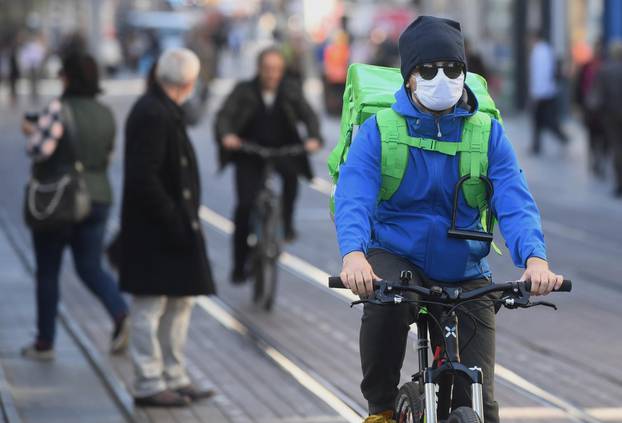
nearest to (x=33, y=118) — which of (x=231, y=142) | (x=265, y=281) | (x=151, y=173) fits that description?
(x=151, y=173)

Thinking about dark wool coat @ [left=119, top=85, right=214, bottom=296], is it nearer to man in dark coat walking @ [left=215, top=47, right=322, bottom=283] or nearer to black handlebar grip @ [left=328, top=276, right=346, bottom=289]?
black handlebar grip @ [left=328, top=276, right=346, bottom=289]

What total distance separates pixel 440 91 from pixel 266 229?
19.9 feet

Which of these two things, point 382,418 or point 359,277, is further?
point 382,418

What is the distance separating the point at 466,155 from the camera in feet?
15.6

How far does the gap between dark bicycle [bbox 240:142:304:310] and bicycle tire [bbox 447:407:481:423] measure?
6055mm

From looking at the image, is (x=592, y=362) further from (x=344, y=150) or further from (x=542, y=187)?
(x=542, y=187)

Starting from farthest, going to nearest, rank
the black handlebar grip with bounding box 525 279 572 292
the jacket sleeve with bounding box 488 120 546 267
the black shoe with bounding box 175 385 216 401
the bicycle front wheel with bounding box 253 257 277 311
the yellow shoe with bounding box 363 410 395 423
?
the bicycle front wheel with bounding box 253 257 277 311
the black shoe with bounding box 175 385 216 401
the yellow shoe with bounding box 363 410 395 423
the jacket sleeve with bounding box 488 120 546 267
the black handlebar grip with bounding box 525 279 572 292

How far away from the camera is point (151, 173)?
7.34 metres

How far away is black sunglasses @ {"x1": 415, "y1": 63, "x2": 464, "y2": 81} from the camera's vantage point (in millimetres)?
4684

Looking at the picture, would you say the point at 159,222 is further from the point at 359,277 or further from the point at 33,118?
the point at 359,277

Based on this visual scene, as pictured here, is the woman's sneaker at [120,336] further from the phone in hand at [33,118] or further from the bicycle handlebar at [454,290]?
the bicycle handlebar at [454,290]

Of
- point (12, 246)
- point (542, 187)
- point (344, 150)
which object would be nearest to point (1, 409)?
point (344, 150)

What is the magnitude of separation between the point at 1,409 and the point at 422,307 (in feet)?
11.2

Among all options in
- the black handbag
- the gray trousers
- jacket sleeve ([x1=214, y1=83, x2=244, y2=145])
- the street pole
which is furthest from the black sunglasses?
the street pole
